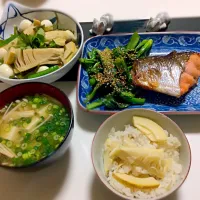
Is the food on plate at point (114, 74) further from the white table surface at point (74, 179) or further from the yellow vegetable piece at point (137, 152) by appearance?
the yellow vegetable piece at point (137, 152)

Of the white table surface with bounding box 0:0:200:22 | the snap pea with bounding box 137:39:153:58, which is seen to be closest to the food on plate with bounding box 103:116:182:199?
the snap pea with bounding box 137:39:153:58

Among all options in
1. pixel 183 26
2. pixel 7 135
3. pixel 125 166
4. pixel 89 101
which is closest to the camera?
pixel 125 166

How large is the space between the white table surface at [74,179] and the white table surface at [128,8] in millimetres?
589

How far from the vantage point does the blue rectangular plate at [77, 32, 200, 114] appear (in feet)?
3.58

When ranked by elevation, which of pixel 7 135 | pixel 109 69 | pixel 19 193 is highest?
pixel 109 69

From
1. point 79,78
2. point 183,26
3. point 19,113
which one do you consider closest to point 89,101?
Result: point 79,78

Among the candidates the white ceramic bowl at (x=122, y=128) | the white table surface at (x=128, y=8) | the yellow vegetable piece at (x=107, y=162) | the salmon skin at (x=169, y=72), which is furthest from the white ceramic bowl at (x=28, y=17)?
the yellow vegetable piece at (x=107, y=162)

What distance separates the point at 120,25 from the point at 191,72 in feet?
1.39

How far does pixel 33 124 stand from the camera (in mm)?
1018

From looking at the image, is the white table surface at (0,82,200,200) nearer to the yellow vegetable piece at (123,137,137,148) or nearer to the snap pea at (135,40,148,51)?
the yellow vegetable piece at (123,137,137,148)

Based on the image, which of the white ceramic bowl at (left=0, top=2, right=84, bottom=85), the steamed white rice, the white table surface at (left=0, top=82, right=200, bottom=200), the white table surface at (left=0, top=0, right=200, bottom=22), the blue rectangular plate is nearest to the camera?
the steamed white rice

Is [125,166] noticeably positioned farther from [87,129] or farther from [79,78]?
[79,78]

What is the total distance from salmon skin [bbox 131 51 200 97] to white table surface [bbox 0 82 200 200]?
0.37 feet

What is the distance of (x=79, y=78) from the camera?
3.86 ft
